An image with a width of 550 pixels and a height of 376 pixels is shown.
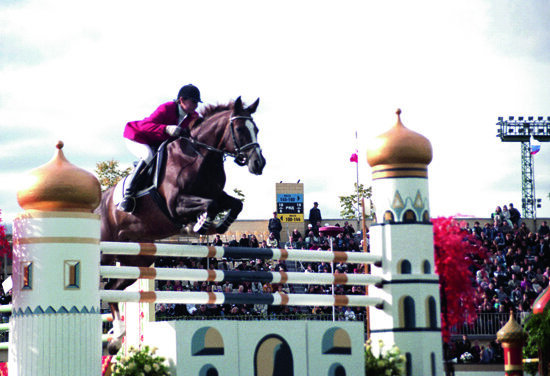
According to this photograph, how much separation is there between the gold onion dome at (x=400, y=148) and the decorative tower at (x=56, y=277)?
3.24m

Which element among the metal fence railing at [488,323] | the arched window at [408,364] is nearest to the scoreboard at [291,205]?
the metal fence railing at [488,323]

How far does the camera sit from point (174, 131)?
387 inches

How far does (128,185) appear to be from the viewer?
32.9 ft

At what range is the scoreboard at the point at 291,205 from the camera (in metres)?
36.9

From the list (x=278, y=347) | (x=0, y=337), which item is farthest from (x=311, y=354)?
(x=0, y=337)

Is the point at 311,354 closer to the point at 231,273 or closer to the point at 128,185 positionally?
the point at 231,273

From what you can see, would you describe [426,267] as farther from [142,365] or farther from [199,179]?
[142,365]

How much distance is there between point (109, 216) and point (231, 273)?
2332 millimetres

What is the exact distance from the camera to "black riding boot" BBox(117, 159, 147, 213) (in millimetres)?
9969

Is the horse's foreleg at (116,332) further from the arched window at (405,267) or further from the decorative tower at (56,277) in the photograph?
the arched window at (405,267)

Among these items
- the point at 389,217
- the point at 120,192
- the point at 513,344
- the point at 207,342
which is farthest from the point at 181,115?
the point at 513,344

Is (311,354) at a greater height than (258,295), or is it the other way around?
(258,295)

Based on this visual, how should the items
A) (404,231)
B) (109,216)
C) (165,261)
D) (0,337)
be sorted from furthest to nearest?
(165,261) → (0,337) → (109,216) → (404,231)

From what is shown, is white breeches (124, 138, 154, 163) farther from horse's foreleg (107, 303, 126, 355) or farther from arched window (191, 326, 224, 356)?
arched window (191, 326, 224, 356)
